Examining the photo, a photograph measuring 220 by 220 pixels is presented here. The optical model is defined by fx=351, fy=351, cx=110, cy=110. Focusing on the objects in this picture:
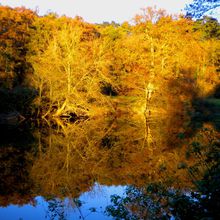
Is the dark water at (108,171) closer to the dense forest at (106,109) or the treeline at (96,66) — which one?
the dense forest at (106,109)

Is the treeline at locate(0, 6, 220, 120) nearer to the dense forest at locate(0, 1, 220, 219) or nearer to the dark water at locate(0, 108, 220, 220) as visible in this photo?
the dense forest at locate(0, 1, 220, 219)

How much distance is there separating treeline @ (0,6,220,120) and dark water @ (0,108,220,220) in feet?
8.39

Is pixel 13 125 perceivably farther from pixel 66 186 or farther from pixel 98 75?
pixel 66 186

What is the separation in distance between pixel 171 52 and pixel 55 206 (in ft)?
84.8

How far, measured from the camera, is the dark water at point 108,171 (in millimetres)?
4531

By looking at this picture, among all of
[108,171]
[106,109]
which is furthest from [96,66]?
[108,171]

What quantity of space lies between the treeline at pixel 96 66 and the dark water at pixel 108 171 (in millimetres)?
2559

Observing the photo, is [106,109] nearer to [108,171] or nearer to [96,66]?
[96,66]

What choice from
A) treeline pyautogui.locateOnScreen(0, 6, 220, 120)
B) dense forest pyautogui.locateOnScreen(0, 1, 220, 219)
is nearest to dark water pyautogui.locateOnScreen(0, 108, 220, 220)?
dense forest pyautogui.locateOnScreen(0, 1, 220, 219)

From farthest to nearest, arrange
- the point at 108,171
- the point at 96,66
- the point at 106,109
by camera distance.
→ 1. the point at 106,109
2. the point at 96,66
3. the point at 108,171

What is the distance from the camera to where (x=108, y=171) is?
13.7m

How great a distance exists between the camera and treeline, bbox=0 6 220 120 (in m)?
26.8

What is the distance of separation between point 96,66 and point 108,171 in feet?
47.2

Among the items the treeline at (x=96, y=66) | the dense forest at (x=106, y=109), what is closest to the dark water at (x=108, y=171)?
the dense forest at (x=106, y=109)
